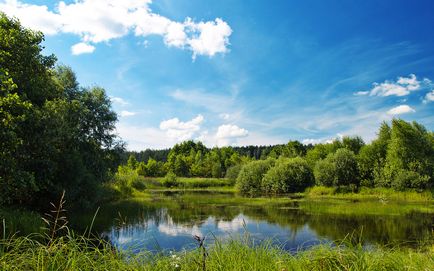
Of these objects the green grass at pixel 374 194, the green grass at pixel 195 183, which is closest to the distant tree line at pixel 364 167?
the green grass at pixel 374 194

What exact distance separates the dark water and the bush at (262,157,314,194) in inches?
783

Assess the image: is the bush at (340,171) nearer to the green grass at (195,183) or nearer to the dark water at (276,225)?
the dark water at (276,225)

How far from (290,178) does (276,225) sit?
29.2 m

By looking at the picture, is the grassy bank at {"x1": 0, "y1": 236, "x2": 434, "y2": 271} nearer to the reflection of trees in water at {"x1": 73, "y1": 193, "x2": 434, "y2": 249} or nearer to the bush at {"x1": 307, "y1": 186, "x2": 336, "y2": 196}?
the reflection of trees in water at {"x1": 73, "y1": 193, "x2": 434, "y2": 249}

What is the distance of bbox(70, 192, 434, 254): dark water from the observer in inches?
636

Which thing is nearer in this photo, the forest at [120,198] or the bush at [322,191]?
the forest at [120,198]

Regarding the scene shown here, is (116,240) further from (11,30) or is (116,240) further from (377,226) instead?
(377,226)

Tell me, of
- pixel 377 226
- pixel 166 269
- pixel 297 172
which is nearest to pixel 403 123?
pixel 297 172

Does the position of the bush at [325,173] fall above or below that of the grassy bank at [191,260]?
above

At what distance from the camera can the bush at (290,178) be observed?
4862 cm

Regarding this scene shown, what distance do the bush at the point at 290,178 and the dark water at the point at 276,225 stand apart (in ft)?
65.3

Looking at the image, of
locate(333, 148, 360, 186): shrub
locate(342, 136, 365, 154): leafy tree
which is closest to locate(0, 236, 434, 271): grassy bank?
locate(333, 148, 360, 186): shrub

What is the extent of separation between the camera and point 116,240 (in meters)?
15.8

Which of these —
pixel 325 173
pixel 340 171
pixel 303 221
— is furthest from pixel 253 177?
pixel 303 221
